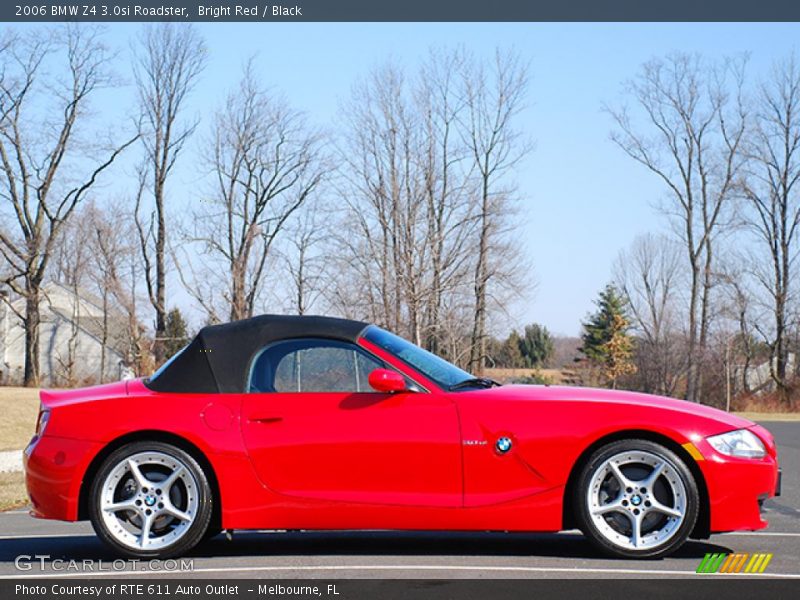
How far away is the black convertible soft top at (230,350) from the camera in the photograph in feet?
22.2

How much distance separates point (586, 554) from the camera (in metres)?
6.62

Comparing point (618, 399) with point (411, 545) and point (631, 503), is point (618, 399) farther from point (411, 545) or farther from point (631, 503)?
point (411, 545)

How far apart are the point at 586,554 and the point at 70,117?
4771 centimetres

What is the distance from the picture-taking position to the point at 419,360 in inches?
273

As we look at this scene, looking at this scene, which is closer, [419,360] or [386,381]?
[386,381]

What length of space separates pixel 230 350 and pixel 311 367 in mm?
512

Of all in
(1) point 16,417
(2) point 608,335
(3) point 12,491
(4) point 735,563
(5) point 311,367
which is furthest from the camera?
(2) point 608,335

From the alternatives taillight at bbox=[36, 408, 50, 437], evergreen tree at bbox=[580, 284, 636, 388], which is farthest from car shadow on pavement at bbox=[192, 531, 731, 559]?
evergreen tree at bbox=[580, 284, 636, 388]

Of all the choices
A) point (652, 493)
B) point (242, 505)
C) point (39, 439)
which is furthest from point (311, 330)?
point (652, 493)

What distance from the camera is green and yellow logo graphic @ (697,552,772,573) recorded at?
612 cm

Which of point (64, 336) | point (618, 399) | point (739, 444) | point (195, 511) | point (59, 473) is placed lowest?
point (195, 511)

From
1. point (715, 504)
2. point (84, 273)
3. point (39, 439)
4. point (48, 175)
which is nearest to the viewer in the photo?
point (715, 504)

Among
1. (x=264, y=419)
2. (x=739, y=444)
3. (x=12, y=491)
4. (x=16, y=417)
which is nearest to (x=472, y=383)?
(x=264, y=419)

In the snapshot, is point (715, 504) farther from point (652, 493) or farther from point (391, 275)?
point (391, 275)
